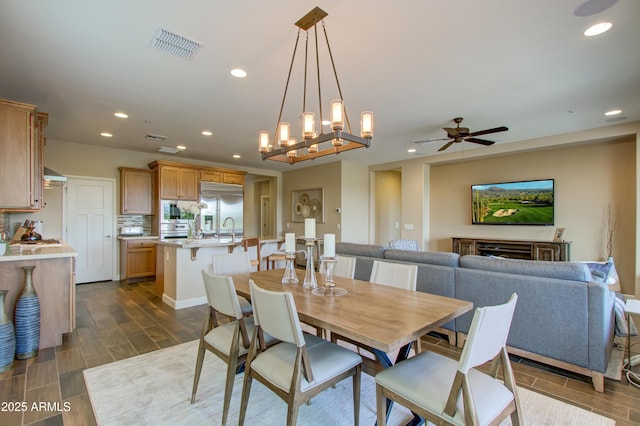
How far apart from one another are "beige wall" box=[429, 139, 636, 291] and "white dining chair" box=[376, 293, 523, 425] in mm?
5004

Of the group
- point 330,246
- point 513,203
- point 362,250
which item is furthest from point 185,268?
point 513,203

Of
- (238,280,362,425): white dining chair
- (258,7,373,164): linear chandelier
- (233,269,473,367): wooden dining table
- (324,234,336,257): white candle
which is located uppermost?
(258,7,373,164): linear chandelier

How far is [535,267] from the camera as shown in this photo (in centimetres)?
267

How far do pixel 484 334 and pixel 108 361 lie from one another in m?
3.09

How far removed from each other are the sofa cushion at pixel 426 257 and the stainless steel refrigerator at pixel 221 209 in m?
4.18

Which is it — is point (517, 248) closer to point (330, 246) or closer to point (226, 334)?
point (330, 246)

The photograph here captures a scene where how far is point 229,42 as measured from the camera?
2.38 meters

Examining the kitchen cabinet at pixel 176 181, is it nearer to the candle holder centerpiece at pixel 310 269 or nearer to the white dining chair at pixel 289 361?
the candle holder centerpiece at pixel 310 269

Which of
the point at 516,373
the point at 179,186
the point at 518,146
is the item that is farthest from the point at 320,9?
the point at 179,186

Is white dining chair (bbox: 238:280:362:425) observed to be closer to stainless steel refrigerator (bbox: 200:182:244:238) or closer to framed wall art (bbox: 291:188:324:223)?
stainless steel refrigerator (bbox: 200:182:244:238)

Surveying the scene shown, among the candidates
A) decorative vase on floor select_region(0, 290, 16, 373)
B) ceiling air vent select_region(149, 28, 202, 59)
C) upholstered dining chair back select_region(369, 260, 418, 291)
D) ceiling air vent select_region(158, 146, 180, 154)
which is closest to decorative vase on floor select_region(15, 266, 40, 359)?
decorative vase on floor select_region(0, 290, 16, 373)

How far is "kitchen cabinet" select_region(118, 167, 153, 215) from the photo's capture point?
20.0 feet

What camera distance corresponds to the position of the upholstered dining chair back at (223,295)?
6.27ft

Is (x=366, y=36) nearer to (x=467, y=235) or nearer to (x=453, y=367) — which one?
(x=453, y=367)
